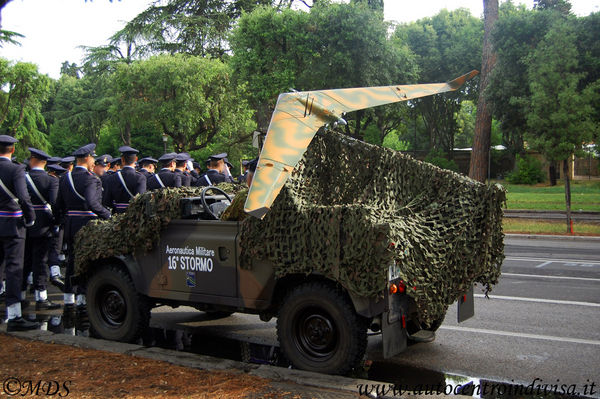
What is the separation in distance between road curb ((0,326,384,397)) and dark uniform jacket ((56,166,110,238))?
6.12 ft


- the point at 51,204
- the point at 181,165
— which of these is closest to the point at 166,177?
the point at 181,165

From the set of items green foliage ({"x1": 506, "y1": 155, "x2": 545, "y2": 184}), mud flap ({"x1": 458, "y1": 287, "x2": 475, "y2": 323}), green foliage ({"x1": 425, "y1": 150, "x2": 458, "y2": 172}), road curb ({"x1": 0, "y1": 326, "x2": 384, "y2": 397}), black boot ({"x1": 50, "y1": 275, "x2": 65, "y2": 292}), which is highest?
green foliage ({"x1": 425, "y1": 150, "x2": 458, "y2": 172})

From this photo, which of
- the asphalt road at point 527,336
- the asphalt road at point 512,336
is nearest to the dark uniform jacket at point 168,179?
the asphalt road at point 512,336

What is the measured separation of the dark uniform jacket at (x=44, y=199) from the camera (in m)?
8.82

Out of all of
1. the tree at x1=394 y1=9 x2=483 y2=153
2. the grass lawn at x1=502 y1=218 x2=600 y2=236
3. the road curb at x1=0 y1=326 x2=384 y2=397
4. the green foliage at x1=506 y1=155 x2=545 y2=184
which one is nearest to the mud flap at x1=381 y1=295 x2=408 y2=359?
the road curb at x1=0 y1=326 x2=384 y2=397

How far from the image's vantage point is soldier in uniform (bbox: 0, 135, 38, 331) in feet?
23.4

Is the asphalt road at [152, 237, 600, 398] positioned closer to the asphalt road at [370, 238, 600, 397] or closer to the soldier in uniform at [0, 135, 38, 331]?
the asphalt road at [370, 238, 600, 397]

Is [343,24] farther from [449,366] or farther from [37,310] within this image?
[449,366]

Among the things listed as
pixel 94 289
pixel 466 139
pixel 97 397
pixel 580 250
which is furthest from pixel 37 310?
pixel 466 139

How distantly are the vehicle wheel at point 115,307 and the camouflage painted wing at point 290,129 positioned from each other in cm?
238

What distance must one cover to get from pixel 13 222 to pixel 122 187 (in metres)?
2.74

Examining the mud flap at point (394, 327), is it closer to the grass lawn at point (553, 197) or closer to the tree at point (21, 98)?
the grass lawn at point (553, 197)

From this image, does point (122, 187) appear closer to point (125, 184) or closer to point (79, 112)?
point (125, 184)

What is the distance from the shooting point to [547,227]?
64.2 ft
